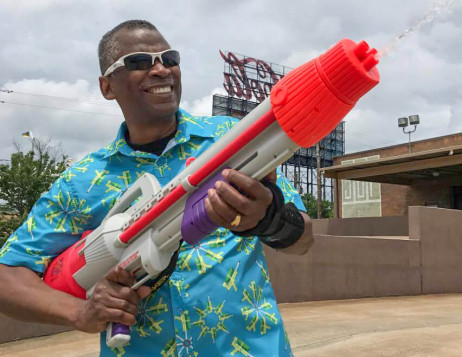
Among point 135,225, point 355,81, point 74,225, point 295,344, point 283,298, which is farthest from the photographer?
point 283,298

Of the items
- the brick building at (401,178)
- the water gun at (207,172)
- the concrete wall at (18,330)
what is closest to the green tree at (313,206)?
the brick building at (401,178)

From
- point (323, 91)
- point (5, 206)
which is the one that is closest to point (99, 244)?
point (323, 91)

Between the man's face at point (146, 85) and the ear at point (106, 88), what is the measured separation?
0.07 metres

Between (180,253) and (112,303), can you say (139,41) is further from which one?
(112,303)

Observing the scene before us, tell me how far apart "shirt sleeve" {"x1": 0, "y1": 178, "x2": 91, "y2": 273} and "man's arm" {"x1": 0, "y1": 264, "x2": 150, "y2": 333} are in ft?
0.15

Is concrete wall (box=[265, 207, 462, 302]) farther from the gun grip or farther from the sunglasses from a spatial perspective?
the gun grip

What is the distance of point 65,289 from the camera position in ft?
6.11

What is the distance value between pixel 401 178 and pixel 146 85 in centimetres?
2408

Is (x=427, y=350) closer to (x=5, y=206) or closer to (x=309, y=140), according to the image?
(x=309, y=140)

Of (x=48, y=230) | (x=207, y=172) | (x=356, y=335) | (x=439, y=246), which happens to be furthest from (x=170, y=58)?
(x=439, y=246)

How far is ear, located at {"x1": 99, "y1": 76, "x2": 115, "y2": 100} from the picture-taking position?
212 centimetres

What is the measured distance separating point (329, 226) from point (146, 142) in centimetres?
2016

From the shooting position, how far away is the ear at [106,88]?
2123 millimetres

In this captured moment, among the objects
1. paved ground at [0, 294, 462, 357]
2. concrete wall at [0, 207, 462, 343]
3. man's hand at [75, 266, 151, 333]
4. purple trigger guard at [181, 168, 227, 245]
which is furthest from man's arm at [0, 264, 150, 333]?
concrete wall at [0, 207, 462, 343]
